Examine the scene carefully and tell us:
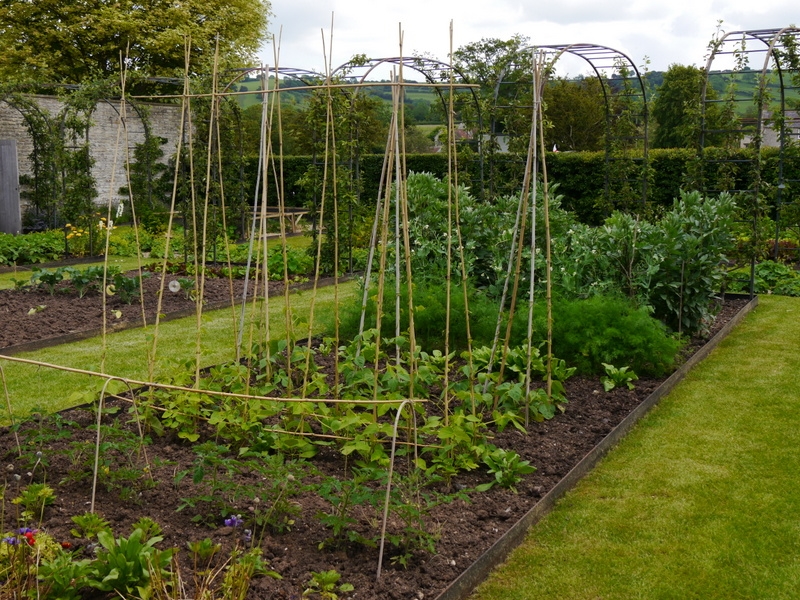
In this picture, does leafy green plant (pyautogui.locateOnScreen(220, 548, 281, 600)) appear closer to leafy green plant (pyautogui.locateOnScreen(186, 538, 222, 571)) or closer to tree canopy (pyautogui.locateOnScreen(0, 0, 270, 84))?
leafy green plant (pyautogui.locateOnScreen(186, 538, 222, 571))

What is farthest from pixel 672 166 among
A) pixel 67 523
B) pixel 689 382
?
pixel 67 523

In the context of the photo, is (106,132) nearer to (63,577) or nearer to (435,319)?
(435,319)

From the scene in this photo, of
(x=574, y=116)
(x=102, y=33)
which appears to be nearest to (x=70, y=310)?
(x=102, y=33)

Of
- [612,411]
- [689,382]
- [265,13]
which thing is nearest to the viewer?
[612,411]

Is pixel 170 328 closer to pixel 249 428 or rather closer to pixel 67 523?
pixel 249 428

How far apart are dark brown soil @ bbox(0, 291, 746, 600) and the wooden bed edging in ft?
0.15

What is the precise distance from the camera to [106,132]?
19.2 metres

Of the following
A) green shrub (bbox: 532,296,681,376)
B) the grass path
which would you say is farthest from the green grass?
the grass path

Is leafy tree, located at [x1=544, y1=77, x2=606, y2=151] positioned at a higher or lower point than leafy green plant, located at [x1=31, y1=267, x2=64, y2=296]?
higher

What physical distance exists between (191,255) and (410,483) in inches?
301

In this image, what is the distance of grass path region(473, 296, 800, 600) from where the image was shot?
340 centimetres

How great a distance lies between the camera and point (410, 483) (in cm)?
359

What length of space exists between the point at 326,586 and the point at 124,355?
4388 mm

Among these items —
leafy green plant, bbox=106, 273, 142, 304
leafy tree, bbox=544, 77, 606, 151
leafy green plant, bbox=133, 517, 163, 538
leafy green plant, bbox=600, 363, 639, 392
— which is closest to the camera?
leafy green plant, bbox=133, 517, 163, 538
